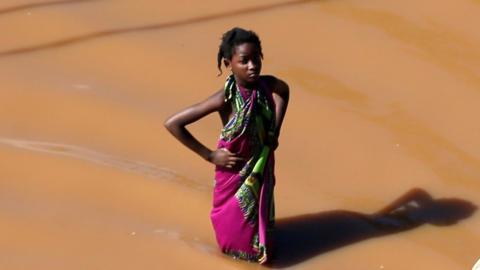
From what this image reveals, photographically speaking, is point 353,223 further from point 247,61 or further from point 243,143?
point 247,61

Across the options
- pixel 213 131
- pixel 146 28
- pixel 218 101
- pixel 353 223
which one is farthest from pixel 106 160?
pixel 146 28

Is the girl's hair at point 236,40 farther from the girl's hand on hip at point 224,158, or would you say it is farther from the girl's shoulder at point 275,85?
the girl's hand on hip at point 224,158

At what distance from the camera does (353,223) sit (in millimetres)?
5527

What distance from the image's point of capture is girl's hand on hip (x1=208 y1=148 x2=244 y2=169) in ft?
16.1

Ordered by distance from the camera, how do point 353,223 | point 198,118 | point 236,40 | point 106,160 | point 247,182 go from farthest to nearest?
1. point 106,160
2. point 353,223
3. point 247,182
4. point 198,118
5. point 236,40

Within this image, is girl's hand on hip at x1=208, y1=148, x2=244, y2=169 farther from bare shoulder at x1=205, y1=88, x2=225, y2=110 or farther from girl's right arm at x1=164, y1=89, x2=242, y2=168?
bare shoulder at x1=205, y1=88, x2=225, y2=110

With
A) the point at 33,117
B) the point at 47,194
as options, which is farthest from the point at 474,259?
the point at 33,117

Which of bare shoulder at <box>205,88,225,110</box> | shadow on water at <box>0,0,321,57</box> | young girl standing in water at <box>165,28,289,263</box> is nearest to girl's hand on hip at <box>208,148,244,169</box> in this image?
young girl standing in water at <box>165,28,289,263</box>

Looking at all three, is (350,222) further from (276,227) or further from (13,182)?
(13,182)

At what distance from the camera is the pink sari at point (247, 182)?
4.89m

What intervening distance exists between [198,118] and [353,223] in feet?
3.47

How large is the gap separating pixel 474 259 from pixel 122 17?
2.80 metres

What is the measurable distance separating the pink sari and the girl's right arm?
4cm

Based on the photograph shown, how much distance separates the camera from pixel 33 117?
6137mm
